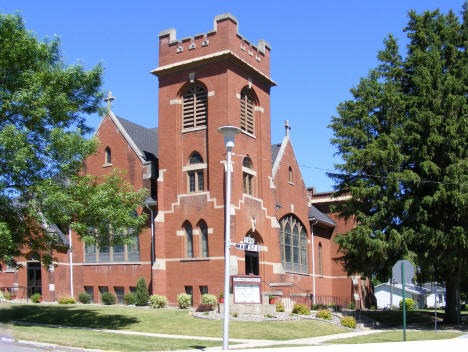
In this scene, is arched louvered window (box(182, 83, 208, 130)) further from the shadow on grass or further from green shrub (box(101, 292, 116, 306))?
the shadow on grass

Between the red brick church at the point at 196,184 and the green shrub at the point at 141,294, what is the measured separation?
61 centimetres

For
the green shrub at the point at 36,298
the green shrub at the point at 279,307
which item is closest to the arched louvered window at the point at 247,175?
the green shrub at the point at 279,307

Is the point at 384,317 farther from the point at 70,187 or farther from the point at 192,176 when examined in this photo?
the point at 70,187

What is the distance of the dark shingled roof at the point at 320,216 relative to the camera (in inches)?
1684

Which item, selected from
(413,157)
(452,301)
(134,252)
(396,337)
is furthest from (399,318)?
(134,252)

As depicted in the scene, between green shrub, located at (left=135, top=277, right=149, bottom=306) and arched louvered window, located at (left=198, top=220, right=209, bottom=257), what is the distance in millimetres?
4071

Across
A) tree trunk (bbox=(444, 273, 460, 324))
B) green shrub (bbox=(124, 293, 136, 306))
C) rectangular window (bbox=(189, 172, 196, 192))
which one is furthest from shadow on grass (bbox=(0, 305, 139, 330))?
tree trunk (bbox=(444, 273, 460, 324))

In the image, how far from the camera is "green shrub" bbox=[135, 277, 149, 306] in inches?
1307

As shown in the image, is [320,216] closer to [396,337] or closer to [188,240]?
[188,240]

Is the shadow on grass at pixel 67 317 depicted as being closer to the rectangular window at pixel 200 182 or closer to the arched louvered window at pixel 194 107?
the rectangular window at pixel 200 182

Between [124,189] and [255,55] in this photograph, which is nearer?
[124,189]

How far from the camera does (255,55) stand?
35.9m

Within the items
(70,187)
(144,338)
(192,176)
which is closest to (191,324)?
(144,338)

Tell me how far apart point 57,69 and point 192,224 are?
1298 centimetres
